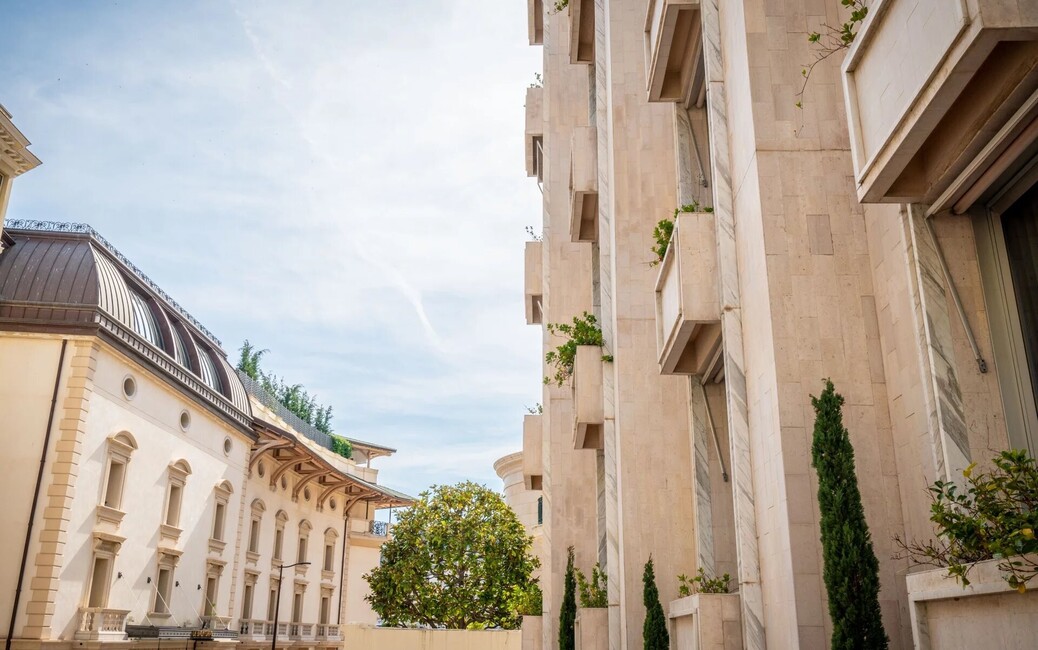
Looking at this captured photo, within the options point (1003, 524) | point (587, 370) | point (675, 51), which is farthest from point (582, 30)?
point (1003, 524)

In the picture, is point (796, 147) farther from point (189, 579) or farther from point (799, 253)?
point (189, 579)

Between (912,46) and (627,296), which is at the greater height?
(627,296)

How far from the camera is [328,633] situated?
174ft

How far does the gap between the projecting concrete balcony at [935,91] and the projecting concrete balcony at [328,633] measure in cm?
5109

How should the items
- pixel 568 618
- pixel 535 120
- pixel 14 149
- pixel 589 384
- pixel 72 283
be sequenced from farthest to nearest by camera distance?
pixel 72 283, pixel 535 120, pixel 14 149, pixel 568 618, pixel 589 384

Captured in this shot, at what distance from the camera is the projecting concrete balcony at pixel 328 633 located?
52000 mm

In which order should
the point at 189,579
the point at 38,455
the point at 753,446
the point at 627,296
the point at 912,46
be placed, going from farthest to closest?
the point at 189,579 < the point at 38,455 < the point at 627,296 < the point at 753,446 < the point at 912,46

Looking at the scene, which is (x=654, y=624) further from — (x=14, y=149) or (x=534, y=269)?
(x=14, y=149)

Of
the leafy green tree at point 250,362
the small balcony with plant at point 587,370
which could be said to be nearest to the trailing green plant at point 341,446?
the leafy green tree at point 250,362

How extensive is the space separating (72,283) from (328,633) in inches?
1169

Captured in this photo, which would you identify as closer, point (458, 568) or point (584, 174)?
point (584, 174)

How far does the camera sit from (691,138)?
39.8ft

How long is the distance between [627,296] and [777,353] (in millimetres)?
7097

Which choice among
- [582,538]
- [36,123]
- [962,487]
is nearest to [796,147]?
[962,487]
